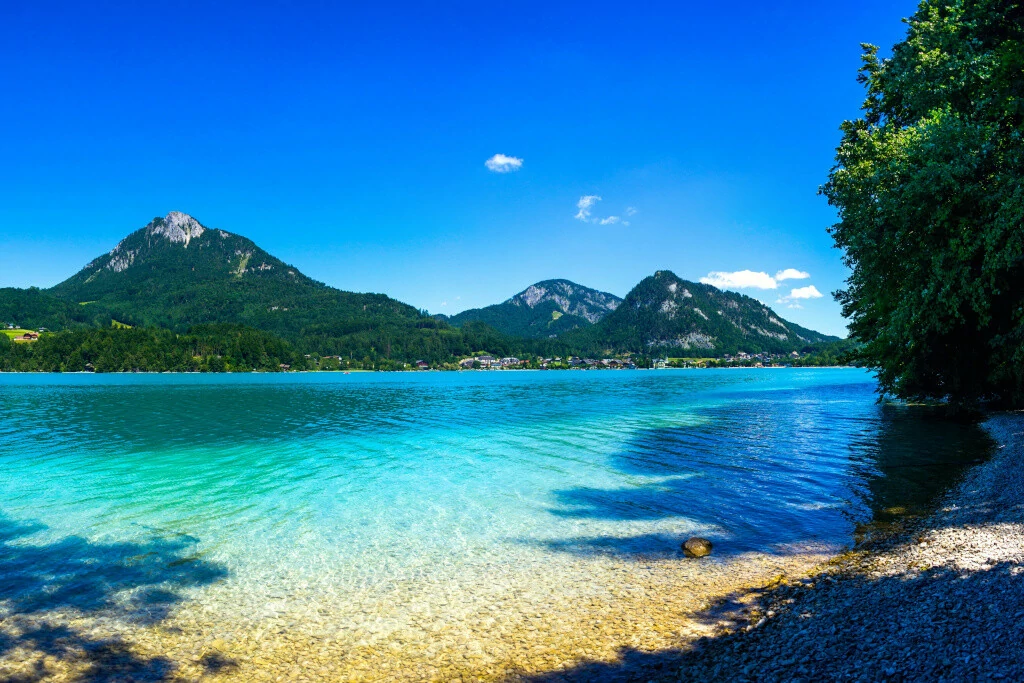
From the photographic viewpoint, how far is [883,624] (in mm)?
8703

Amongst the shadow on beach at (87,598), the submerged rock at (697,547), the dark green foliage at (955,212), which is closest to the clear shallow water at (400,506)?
the shadow on beach at (87,598)

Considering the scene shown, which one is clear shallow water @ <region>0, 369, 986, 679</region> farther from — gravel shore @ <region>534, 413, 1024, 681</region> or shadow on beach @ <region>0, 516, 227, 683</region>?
gravel shore @ <region>534, 413, 1024, 681</region>

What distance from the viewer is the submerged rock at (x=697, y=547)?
555 inches

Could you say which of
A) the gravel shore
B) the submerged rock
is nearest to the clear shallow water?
the submerged rock

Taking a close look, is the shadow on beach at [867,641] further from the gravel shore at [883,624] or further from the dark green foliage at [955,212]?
the dark green foliage at [955,212]

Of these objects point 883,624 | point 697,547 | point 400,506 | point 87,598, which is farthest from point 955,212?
point 87,598

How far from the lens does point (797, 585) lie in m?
11.5

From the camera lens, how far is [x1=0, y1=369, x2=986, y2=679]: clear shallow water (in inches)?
508

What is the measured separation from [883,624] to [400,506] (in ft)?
52.8

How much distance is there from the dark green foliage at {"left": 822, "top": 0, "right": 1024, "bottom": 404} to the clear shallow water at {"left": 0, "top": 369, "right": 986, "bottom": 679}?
18.9ft

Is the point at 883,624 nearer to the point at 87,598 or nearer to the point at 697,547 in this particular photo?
the point at 697,547

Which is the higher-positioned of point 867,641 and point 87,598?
point 867,641

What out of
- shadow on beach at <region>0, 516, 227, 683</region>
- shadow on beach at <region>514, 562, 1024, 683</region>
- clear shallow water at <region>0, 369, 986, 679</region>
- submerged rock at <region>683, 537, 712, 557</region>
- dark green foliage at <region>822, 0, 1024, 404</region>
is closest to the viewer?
shadow on beach at <region>514, 562, 1024, 683</region>

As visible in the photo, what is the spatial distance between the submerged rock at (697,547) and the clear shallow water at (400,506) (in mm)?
429
